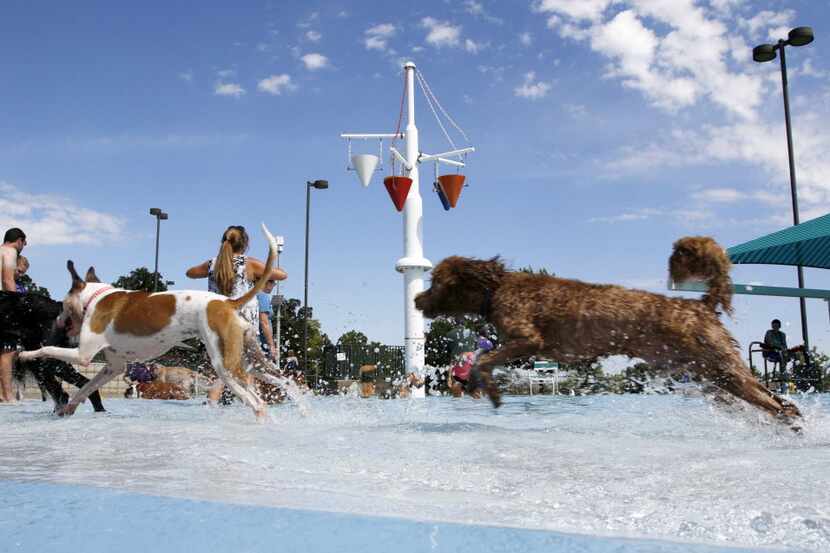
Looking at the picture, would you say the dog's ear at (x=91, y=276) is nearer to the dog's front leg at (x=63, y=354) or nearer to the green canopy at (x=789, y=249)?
the dog's front leg at (x=63, y=354)

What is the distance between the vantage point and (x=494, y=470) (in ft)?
9.15

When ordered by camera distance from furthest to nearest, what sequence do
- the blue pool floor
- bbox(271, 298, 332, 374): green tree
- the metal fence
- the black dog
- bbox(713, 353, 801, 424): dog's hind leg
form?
bbox(271, 298, 332, 374): green tree
the metal fence
the black dog
bbox(713, 353, 801, 424): dog's hind leg
the blue pool floor

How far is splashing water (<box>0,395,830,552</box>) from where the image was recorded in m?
1.95

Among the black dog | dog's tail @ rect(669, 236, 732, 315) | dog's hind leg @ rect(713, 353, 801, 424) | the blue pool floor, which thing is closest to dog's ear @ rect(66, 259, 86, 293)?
the black dog

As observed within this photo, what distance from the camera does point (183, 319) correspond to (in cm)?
540

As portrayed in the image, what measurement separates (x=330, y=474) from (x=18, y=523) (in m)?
1.16

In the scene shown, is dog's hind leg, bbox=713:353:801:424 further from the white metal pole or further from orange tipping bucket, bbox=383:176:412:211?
orange tipping bucket, bbox=383:176:412:211

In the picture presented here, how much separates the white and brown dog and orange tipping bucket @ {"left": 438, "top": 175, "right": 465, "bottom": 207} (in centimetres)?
904

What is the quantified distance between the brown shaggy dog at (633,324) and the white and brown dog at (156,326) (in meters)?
2.08

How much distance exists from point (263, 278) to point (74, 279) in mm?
1513

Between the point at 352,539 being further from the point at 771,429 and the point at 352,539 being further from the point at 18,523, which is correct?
the point at 771,429

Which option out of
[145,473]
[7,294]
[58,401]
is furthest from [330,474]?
[7,294]

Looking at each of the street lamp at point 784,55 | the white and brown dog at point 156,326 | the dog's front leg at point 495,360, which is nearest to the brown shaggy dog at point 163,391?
the white and brown dog at point 156,326

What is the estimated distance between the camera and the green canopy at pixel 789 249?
998 centimetres
